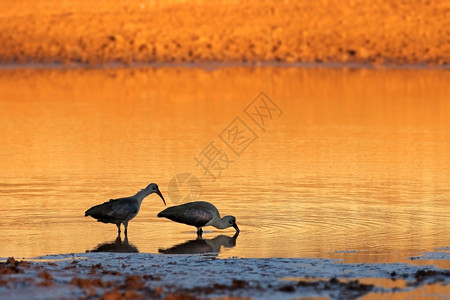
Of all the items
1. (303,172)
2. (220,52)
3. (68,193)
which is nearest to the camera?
(68,193)

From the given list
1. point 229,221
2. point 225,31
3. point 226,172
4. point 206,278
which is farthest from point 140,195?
point 225,31

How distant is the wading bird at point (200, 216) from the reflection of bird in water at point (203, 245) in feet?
0.54

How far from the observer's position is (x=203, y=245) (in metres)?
12.0

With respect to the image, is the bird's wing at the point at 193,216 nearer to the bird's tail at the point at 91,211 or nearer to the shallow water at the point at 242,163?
the shallow water at the point at 242,163

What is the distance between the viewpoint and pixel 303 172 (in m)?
16.8

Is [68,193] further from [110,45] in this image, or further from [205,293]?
[110,45]

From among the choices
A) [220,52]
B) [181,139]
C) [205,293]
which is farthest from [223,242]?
[220,52]

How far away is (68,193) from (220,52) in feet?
99.6

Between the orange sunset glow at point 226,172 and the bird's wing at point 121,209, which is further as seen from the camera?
the bird's wing at point 121,209

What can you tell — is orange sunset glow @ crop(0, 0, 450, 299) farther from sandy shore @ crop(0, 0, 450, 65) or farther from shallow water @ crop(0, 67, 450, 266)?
sandy shore @ crop(0, 0, 450, 65)

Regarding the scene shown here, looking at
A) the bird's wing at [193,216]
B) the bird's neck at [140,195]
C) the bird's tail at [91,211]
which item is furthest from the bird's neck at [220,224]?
the bird's tail at [91,211]

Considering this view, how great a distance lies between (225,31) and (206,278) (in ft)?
123

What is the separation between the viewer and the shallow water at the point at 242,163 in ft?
39.9

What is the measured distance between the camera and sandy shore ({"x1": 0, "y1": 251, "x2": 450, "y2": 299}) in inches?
355
